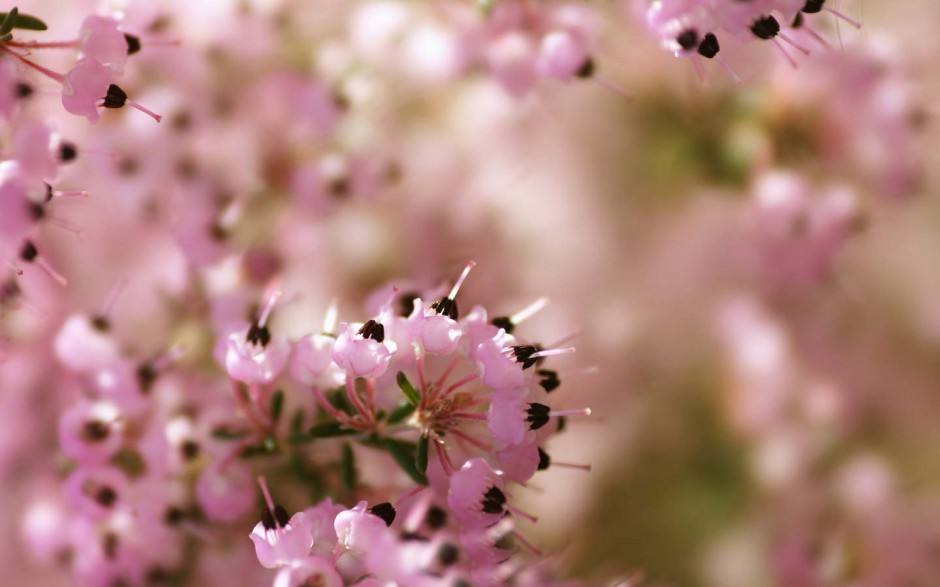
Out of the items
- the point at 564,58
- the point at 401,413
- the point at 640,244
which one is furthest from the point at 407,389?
the point at 640,244

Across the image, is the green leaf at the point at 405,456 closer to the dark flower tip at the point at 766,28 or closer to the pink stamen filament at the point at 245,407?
the pink stamen filament at the point at 245,407

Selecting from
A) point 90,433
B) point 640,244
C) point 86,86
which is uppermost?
point 86,86

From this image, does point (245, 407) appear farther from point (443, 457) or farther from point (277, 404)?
point (443, 457)

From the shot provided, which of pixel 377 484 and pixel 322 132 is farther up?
pixel 322 132

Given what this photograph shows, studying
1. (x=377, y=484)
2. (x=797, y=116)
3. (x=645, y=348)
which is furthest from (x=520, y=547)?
(x=797, y=116)

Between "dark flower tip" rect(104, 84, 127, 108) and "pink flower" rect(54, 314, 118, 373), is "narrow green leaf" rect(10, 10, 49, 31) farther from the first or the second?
"pink flower" rect(54, 314, 118, 373)

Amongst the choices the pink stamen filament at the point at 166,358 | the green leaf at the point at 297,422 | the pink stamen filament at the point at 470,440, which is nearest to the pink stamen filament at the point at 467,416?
the pink stamen filament at the point at 470,440

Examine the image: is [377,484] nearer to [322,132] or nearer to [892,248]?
[322,132]
